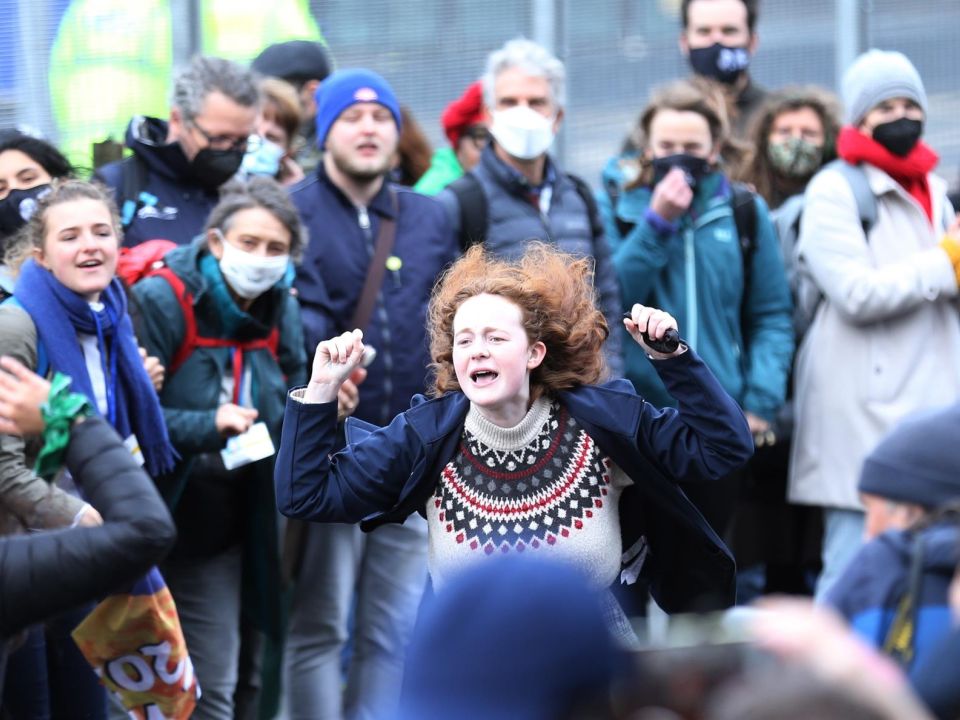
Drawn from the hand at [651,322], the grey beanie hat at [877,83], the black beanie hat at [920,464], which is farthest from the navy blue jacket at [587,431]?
the grey beanie hat at [877,83]

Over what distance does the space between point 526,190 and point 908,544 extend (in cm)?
365

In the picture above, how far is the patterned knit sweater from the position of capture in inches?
179

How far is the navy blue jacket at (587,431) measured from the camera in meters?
4.63

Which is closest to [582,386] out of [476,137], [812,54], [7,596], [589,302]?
[589,302]

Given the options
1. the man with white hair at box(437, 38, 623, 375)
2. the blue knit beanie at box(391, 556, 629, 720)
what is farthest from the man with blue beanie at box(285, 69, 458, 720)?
the blue knit beanie at box(391, 556, 629, 720)

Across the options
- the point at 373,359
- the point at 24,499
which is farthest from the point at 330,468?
the point at 373,359

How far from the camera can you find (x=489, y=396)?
4.58 metres

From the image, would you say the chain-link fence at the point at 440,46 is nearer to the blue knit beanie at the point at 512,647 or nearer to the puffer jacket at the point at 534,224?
the puffer jacket at the point at 534,224

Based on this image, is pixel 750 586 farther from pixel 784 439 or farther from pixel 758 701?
pixel 758 701

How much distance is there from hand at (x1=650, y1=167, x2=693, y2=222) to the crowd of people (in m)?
0.01

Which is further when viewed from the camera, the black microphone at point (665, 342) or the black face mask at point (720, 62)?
the black face mask at point (720, 62)

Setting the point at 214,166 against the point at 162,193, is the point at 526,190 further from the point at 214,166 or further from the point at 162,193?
the point at 162,193

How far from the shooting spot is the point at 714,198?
22.9ft

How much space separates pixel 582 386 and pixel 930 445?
4.87 feet
